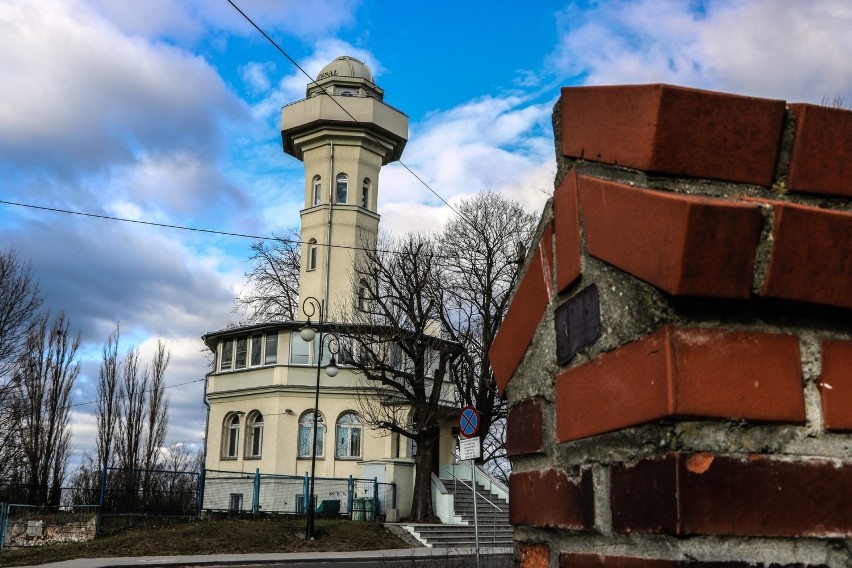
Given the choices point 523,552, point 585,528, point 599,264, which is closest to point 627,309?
point 599,264

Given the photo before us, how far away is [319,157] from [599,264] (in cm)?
3882

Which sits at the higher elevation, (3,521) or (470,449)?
(470,449)

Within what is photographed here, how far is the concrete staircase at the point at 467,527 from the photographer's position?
80.7 ft

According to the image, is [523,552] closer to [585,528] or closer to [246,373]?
[585,528]

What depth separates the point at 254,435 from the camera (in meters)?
36.0

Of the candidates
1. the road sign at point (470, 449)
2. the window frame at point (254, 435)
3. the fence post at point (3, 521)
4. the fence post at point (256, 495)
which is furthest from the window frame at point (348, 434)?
the road sign at point (470, 449)

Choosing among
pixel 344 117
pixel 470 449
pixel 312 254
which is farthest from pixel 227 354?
pixel 470 449

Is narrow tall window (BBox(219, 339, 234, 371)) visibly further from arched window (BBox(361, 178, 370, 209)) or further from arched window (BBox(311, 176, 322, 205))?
arched window (BBox(361, 178, 370, 209))

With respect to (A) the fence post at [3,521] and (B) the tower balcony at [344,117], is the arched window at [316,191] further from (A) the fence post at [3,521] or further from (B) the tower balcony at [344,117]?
(A) the fence post at [3,521]

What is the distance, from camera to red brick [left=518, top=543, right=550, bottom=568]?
143 cm

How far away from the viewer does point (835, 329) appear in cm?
114

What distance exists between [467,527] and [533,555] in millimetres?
27328

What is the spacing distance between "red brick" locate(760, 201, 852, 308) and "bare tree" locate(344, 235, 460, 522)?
26991 mm

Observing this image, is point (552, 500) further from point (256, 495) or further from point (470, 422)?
point (256, 495)
